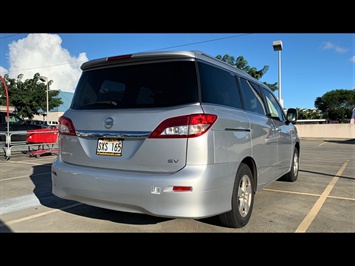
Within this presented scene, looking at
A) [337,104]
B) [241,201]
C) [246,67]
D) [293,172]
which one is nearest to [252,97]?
[241,201]

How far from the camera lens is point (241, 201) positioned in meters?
3.75

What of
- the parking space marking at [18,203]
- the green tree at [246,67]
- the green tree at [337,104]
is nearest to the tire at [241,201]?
the parking space marking at [18,203]

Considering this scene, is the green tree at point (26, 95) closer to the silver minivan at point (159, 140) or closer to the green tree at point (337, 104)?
the silver minivan at point (159, 140)

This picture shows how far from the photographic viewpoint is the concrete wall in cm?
2831

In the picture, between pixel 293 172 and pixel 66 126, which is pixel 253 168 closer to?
pixel 66 126

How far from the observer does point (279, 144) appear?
5.37m

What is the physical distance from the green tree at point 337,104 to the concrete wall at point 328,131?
1852 inches

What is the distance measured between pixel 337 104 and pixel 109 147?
293 feet

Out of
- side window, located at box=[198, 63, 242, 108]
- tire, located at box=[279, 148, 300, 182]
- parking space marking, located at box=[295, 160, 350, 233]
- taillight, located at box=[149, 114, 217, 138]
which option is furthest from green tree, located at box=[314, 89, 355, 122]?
taillight, located at box=[149, 114, 217, 138]
